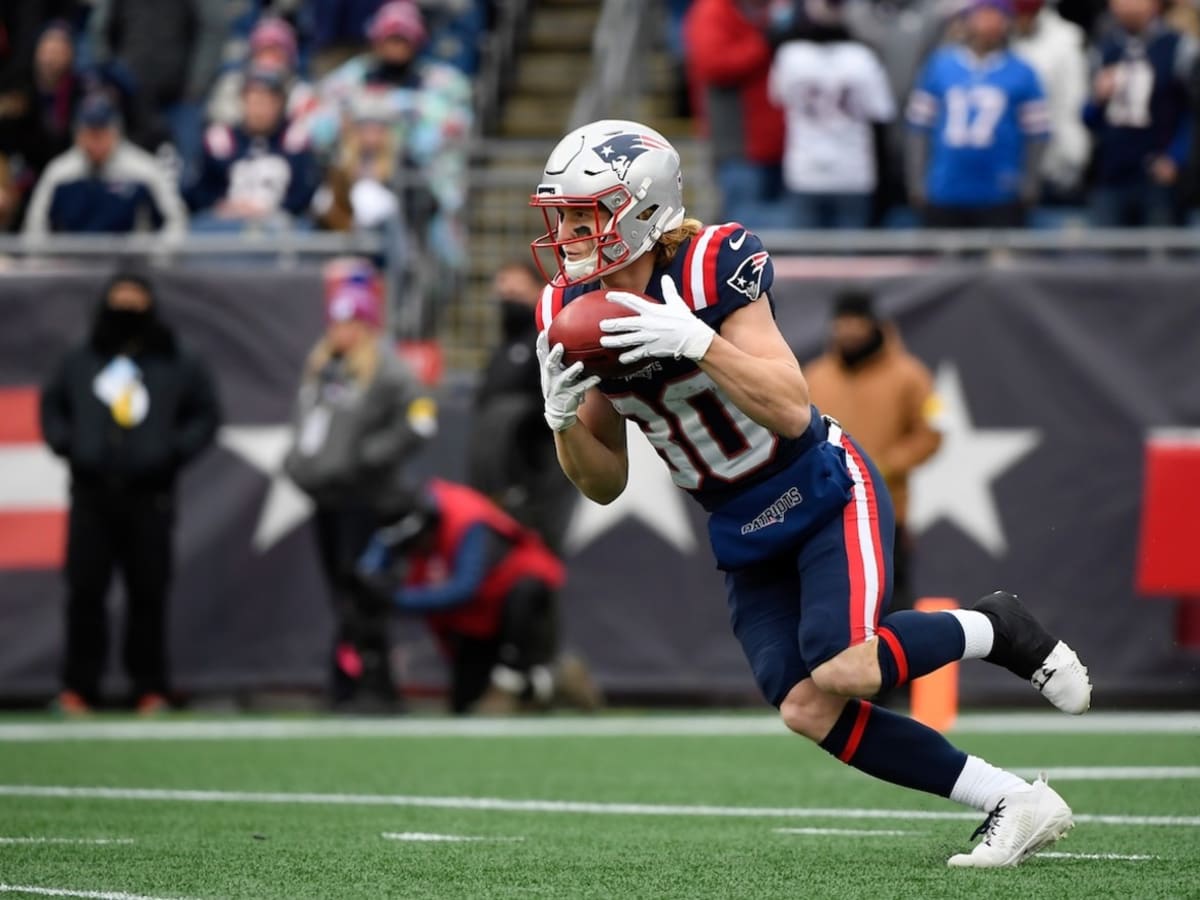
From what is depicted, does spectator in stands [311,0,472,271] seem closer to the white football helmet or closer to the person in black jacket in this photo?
the person in black jacket

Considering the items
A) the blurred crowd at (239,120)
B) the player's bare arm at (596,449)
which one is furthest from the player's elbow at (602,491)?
the blurred crowd at (239,120)

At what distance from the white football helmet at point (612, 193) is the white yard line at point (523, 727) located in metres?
4.21

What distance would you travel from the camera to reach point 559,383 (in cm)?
500

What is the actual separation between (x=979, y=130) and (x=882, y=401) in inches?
68.9

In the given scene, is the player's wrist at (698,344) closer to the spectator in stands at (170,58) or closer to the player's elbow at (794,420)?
the player's elbow at (794,420)

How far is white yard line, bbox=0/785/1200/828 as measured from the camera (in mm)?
6270

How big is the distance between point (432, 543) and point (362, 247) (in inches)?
65.9

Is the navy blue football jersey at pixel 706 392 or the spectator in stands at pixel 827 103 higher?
the spectator in stands at pixel 827 103

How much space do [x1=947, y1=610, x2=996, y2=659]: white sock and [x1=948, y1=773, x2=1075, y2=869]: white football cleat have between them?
1.14 feet

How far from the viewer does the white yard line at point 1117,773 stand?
716 cm

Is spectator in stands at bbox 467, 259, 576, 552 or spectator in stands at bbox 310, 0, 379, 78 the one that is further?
spectator in stands at bbox 310, 0, 379, 78

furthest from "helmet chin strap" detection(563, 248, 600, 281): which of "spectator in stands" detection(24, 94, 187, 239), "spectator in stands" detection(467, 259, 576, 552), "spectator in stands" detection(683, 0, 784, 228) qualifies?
"spectator in stands" detection(24, 94, 187, 239)

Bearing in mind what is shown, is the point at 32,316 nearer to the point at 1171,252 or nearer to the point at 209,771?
the point at 209,771

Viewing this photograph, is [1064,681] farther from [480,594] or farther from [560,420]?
[480,594]
